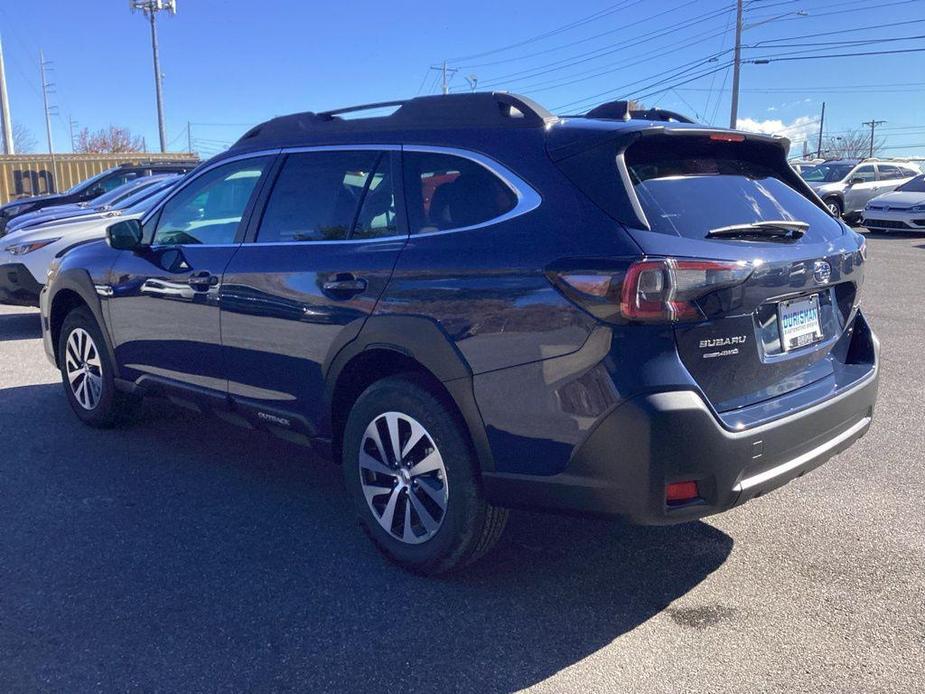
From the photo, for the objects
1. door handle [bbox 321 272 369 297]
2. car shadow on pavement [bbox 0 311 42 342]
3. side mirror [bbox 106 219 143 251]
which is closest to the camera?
door handle [bbox 321 272 369 297]

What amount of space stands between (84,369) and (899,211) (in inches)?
741

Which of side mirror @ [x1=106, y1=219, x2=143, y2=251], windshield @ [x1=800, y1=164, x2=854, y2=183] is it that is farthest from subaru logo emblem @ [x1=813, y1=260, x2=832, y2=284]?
windshield @ [x1=800, y1=164, x2=854, y2=183]

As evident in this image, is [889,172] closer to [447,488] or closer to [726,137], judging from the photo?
[726,137]

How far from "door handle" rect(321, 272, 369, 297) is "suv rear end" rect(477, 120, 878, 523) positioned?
0.82 metres

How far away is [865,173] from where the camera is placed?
2367 centimetres

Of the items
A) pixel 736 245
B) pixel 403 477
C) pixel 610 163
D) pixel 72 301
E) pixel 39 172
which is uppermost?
pixel 39 172

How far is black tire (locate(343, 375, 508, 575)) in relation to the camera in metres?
Answer: 3.28

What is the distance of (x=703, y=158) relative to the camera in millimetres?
3416

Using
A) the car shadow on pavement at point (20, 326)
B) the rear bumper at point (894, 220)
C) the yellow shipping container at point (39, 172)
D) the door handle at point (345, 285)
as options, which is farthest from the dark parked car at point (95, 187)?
the rear bumper at point (894, 220)

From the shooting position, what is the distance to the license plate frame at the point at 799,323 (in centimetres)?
320

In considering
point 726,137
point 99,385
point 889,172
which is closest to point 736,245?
point 726,137

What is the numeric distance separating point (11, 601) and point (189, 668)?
977 millimetres

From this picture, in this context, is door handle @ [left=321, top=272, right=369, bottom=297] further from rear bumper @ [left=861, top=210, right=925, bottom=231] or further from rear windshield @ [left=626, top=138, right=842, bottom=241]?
rear bumper @ [left=861, top=210, right=925, bottom=231]

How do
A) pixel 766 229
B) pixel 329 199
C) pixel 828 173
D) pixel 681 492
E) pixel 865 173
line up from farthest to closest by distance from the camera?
1. pixel 828 173
2. pixel 865 173
3. pixel 329 199
4. pixel 766 229
5. pixel 681 492
